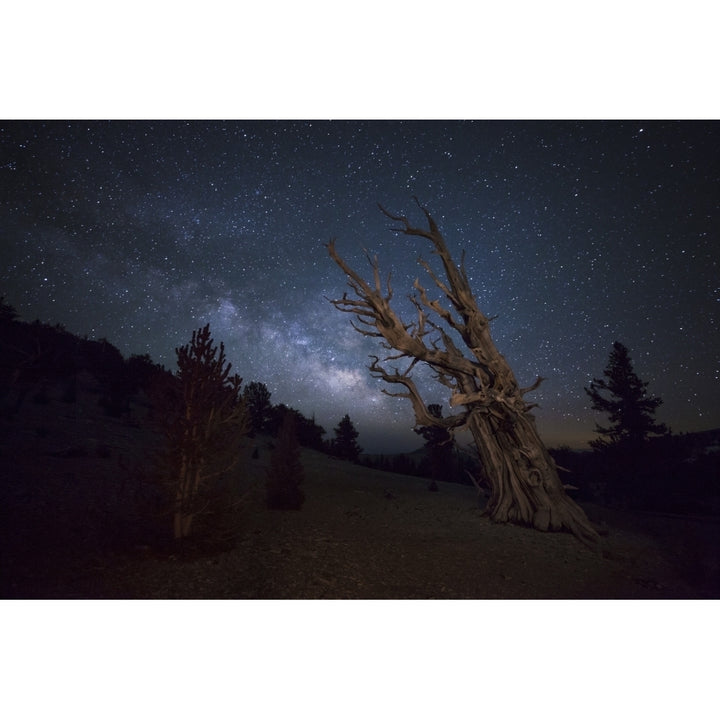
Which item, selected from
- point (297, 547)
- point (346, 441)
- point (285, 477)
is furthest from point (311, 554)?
point (346, 441)

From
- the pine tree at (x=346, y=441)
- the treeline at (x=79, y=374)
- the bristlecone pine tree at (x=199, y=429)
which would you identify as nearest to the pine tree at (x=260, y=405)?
the treeline at (x=79, y=374)

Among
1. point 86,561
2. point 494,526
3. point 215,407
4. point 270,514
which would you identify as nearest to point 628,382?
point 494,526

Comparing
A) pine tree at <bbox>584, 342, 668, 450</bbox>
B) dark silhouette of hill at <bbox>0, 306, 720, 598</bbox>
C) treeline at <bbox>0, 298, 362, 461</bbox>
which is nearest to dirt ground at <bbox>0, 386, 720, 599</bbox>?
dark silhouette of hill at <bbox>0, 306, 720, 598</bbox>

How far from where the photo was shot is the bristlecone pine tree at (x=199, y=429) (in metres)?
4.49

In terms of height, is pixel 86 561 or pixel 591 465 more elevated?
pixel 591 465

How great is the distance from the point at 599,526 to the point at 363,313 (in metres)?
6.76

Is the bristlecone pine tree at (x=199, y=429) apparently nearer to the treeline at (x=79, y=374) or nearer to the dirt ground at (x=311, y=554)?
the dirt ground at (x=311, y=554)

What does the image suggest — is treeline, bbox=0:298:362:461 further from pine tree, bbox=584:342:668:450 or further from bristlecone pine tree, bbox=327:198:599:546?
pine tree, bbox=584:342:668:450

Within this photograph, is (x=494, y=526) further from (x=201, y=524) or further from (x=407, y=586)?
(x=201, y=524)

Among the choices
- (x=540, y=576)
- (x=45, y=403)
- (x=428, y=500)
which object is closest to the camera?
(x=540, y=576)

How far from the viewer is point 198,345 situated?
4.77 meters

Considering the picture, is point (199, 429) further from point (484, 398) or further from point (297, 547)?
point (484, 398)

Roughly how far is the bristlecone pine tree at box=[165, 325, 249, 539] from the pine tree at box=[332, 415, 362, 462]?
61.3ft

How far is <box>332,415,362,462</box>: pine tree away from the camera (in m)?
23.1
